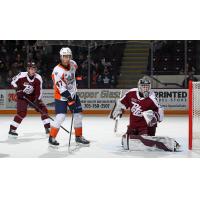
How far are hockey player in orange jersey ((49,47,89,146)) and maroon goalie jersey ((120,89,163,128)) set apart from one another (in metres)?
0.54

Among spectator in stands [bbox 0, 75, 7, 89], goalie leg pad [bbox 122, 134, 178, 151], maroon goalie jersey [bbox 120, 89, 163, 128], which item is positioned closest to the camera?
goalie leg pad [bbox 122, 134, 178, 151]

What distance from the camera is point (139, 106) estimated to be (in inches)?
203

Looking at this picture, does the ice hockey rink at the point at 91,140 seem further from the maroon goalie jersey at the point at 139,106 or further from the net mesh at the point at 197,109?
the maroon goalie jersey at the point at 139,106

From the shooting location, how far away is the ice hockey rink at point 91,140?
16.0ft

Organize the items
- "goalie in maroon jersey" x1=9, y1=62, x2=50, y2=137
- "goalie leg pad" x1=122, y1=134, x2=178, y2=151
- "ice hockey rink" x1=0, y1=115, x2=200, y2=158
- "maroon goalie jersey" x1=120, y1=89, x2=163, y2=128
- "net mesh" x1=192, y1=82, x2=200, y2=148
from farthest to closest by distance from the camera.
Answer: "goalie in maroon jersey" x1=9, y1=62, x2=50, y2=137, "net mesh" x1=192, y1=82, x2=200, y2=148, "maroon goalie jersey" x1=120, y1=89, x2=163, y2=128, "goalie leg pad" x1=122, y1=134, x2=178, y2=151, "ice hockey rink" x1=0, y1=115, x2=200, y2=158

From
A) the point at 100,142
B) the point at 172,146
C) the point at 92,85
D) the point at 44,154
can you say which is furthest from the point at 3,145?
the point at 92,85

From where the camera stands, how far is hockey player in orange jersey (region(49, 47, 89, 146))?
508 centimetres

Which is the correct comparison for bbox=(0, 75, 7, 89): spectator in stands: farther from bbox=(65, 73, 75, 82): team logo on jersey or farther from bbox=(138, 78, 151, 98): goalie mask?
bbox=(138, 78, 151, 98): goalie mask

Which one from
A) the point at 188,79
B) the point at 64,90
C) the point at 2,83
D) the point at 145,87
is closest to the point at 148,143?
the point at 145,87

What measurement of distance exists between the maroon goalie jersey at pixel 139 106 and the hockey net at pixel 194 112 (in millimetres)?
345

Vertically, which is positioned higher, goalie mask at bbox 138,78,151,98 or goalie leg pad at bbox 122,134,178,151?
goalie mask at bbox 138,78,151,98

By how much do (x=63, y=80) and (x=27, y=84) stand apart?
1.25m

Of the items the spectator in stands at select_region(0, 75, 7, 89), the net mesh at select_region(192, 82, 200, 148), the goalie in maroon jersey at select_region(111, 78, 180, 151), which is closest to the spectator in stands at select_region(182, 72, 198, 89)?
the net mesh at select_region(192, 82, 200, 148)
